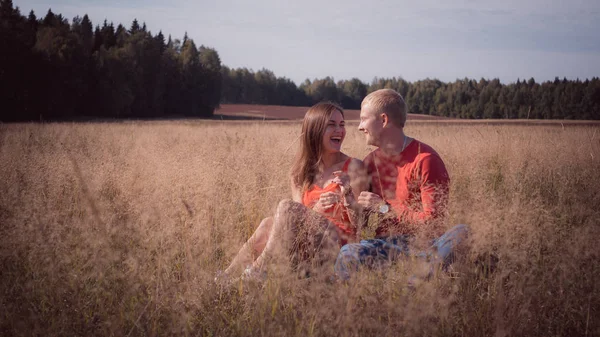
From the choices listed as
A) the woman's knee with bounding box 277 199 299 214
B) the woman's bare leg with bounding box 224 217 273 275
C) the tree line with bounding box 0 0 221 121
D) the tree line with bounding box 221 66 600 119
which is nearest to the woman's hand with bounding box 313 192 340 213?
the woman's knee with bounding box 277 199 299 214

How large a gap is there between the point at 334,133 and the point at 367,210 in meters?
0.77

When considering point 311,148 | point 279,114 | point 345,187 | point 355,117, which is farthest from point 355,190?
point 279,114

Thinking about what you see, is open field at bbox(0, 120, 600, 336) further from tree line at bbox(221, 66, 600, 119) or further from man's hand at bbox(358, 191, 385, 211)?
tree line at bbox(221, 66, 600, 119)

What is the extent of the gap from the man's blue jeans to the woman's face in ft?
2.96

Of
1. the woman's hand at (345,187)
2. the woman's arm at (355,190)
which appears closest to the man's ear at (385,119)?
the woman's arm at (355,190)

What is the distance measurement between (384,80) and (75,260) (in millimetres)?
86246

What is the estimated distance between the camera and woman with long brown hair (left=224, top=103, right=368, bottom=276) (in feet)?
7.59

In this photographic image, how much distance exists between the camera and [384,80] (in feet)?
274

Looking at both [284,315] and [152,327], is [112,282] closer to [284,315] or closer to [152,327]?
[152,327]

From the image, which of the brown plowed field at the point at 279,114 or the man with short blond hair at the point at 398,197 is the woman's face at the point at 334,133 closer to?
the man with short blond hair at the point at 398,197

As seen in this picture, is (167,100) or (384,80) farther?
(384,80)

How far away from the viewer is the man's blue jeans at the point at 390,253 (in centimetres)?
210

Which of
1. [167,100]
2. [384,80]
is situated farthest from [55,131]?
[384,80]

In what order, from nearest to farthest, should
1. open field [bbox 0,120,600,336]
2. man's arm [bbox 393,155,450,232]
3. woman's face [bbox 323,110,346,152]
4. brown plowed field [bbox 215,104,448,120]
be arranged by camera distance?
open field [bbox 0,120,600,336] → man's arm [bbox 393,155,450,232] → woman's face [bbox 323,110,346,152] → brown plowed field [bbox 215,104,448,120]
